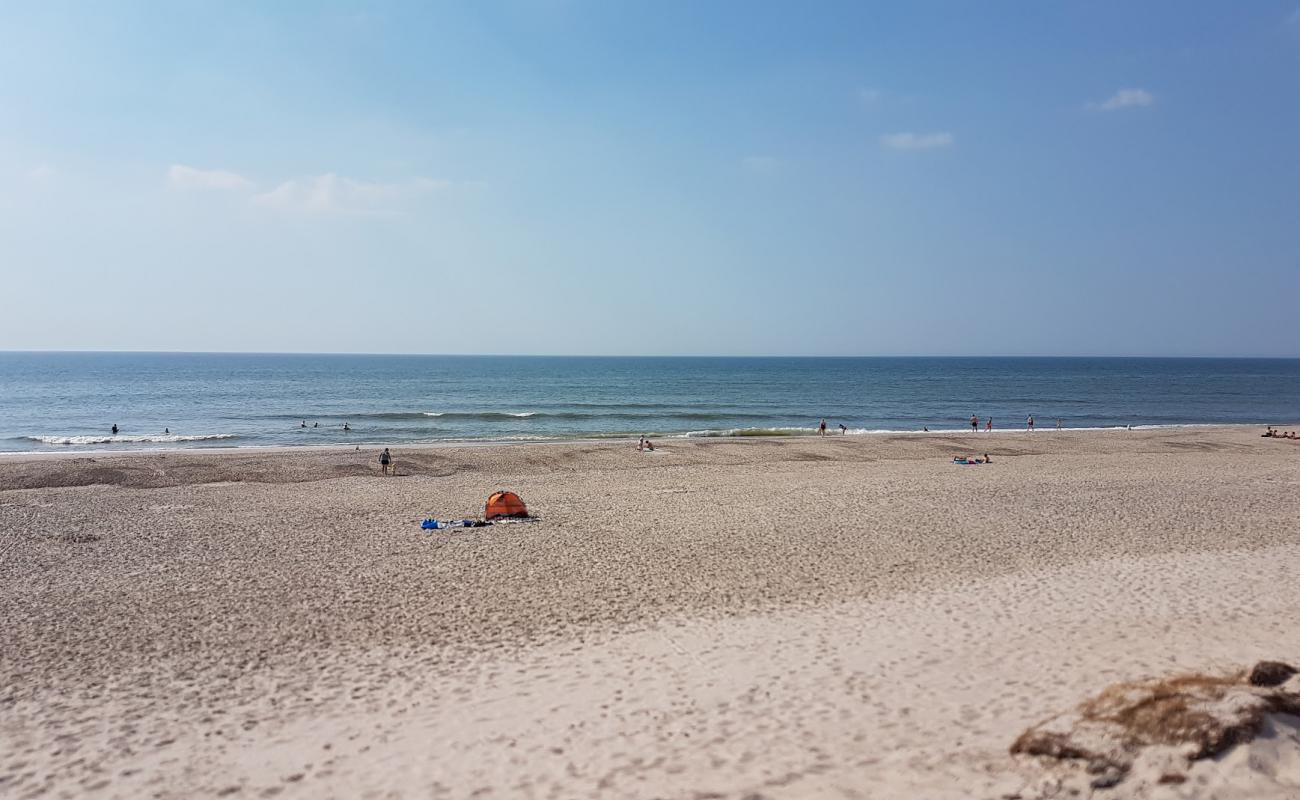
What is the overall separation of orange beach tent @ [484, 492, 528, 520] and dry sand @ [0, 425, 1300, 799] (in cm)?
145

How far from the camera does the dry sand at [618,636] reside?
7117 mm

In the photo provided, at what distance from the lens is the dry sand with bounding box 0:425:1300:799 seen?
7.12 m

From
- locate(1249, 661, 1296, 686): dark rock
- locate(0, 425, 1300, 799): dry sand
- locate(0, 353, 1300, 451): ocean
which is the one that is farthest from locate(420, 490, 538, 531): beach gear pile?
locate(0, 353, 1300, 451): ocean

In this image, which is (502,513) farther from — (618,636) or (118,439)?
(118,439)

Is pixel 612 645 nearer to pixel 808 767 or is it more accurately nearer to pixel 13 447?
pixel 808 767

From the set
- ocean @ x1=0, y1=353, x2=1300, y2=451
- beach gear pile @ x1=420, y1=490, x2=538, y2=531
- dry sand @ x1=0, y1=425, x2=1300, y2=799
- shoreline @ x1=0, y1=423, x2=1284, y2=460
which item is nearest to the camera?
dry sand @ x1=0, y1=425, x2=1300, y2=799

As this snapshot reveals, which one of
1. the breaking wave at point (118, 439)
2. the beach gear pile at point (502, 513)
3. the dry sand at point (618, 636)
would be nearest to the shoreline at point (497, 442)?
the breaking wave at point (118, 439)

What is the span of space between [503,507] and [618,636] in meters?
9.28

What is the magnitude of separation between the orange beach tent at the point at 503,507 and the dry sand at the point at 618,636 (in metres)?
1.45

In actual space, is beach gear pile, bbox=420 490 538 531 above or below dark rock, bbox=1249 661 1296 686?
below

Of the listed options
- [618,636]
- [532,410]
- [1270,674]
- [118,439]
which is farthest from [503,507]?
[532,410]

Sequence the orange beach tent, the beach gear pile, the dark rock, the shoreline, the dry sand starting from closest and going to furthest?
the dark rock, the dry sand, the beach gear pile, the orange beach tent, the shoreline

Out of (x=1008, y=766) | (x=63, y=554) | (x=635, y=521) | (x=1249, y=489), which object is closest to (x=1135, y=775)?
(x=1008, y=766)

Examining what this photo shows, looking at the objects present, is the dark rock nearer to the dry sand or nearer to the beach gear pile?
the dry sand
